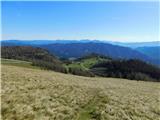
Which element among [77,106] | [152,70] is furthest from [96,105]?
[152,70]

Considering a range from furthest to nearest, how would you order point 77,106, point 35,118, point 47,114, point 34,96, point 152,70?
1. point 152,70
2. point 34,96
3. point 77,106
4. point 47,114
5. point 35,118

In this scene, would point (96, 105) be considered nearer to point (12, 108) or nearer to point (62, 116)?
point (62, 116)

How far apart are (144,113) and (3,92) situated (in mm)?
13220

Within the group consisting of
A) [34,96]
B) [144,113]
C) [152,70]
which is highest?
[34,96]

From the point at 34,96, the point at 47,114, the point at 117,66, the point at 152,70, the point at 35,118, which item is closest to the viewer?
the point at 35,118

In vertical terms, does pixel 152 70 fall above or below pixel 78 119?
below

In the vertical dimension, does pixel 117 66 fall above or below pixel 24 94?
below

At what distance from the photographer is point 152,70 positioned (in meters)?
178

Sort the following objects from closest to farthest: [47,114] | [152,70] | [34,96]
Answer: [47,114] < [34,96] < [152,70]

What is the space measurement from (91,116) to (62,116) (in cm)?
235

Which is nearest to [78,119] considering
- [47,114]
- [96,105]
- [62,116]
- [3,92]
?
[62,116]

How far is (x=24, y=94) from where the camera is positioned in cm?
2256

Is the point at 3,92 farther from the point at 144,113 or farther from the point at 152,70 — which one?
the point at 152,70

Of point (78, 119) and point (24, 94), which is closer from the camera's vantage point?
point (78, 119)
